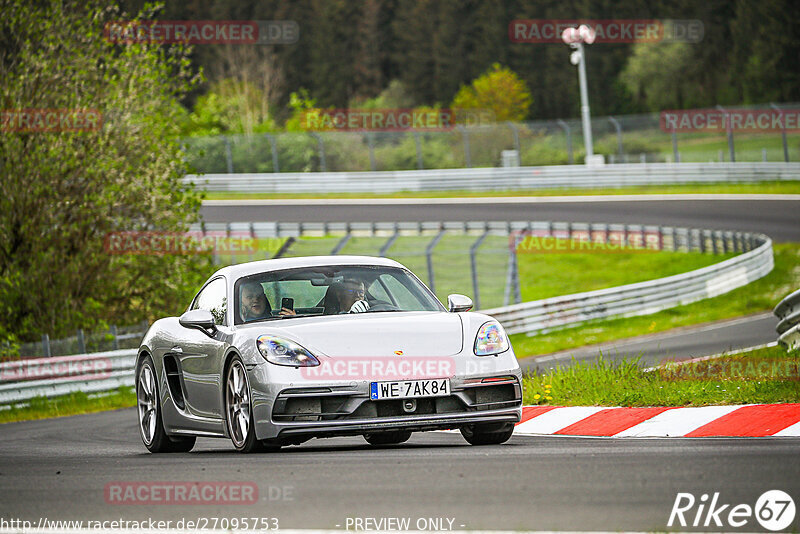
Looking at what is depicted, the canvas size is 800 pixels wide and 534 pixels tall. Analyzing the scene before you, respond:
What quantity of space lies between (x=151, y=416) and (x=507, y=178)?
4051cm

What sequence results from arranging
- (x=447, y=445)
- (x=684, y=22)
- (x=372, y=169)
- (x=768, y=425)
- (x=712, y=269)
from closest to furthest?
(x=768, y=425) < (x=447, y=445) < (x=712, y=269) < (x=372, y=169) < (x=684, y=22)

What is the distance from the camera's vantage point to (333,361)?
852 cm

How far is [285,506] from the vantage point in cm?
622

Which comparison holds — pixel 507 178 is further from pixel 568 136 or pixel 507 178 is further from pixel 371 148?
pixel 371 148

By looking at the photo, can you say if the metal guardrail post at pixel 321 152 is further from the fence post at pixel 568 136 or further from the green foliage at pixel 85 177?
the green foliage at pixel 85 177

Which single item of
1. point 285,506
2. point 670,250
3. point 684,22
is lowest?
point 670,250

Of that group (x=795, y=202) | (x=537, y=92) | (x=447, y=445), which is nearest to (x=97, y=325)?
(x=447, y=445)

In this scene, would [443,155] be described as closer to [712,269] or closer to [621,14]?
[712,269]

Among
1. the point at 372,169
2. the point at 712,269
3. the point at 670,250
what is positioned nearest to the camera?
the point at 712,269

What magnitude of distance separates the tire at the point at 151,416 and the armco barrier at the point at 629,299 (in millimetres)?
13591

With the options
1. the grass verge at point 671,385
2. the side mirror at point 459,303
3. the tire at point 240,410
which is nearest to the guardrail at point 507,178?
the grass verge at point 671,385

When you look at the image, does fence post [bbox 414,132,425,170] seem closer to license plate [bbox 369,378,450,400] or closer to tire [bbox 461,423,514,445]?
tire [bbox 461,423,514,445]

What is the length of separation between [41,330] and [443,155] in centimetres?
3527

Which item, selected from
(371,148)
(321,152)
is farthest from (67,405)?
(371,148)
